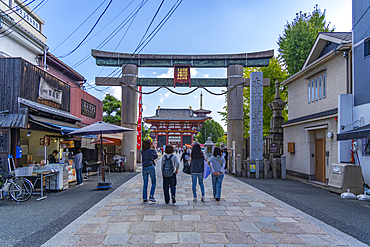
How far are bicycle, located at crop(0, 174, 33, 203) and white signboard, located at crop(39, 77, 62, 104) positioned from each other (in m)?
4.40

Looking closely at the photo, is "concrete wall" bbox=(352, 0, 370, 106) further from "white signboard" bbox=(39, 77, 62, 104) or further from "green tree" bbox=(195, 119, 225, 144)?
"green tree" bbox=(195, 119, 225, 144)

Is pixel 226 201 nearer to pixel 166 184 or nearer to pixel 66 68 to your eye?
pixel 166 184

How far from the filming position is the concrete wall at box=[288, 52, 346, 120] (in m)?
10.0

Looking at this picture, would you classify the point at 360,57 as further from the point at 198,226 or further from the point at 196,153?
the point at 198,226

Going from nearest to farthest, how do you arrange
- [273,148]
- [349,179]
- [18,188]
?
[18,188] → [349,179] → [273,148]

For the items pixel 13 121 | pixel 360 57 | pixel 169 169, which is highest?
pixel 360 57

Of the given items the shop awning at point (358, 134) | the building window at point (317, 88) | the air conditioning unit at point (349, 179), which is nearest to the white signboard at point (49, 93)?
the shop awning at point (358, 134)

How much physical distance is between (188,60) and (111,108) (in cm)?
1284

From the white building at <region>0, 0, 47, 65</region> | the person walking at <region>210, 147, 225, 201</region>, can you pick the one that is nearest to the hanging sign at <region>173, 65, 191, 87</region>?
the white building at <region>0, 0, 47, 65</region>

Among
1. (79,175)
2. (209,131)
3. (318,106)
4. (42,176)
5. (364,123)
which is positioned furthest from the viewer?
(209,131)

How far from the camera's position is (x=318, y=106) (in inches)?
457

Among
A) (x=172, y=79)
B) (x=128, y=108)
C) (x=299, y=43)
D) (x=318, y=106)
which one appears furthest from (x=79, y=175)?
(x=299, y=43)

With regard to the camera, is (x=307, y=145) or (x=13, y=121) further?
(x=307, y=145)

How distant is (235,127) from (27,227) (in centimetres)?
1258
